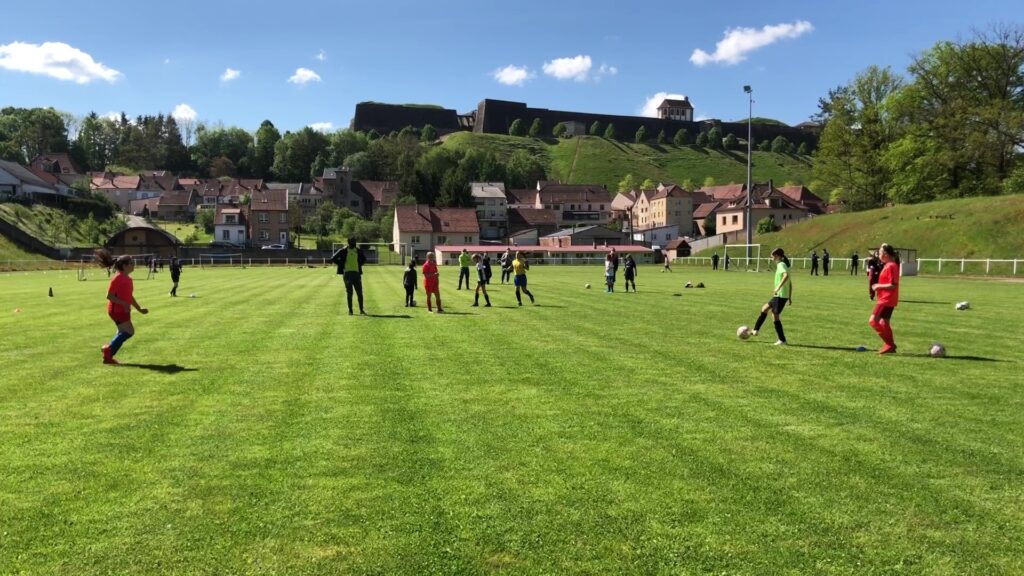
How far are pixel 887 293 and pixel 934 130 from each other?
205 ft

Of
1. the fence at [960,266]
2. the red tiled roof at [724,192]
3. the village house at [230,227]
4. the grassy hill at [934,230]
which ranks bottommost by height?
the fence at [960,266]

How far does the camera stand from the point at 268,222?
10900 centimetres

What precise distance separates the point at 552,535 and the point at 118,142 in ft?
646

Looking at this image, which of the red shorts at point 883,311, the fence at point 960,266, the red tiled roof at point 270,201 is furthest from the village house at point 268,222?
the red shorts at point 883,311

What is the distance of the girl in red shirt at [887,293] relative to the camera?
1123 centimetres

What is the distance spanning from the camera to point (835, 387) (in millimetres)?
8867

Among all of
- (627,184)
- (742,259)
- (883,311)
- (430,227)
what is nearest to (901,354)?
(883,311)

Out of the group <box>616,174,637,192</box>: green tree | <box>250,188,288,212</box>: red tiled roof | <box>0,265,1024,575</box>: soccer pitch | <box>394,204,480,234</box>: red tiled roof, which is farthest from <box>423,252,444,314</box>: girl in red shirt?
<box>616,174,637,192</box>: green tree

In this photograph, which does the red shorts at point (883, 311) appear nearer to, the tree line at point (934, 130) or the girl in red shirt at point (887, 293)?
the girl in red shirt at point (887, 293)

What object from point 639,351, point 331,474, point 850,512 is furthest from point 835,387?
point 331,474

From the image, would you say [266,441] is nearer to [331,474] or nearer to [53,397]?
[331,474]

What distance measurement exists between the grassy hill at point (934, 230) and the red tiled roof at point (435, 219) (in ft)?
159

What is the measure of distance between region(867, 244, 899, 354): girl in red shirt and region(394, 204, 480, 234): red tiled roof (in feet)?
285

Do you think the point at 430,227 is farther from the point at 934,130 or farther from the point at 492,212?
the point at 934,130
